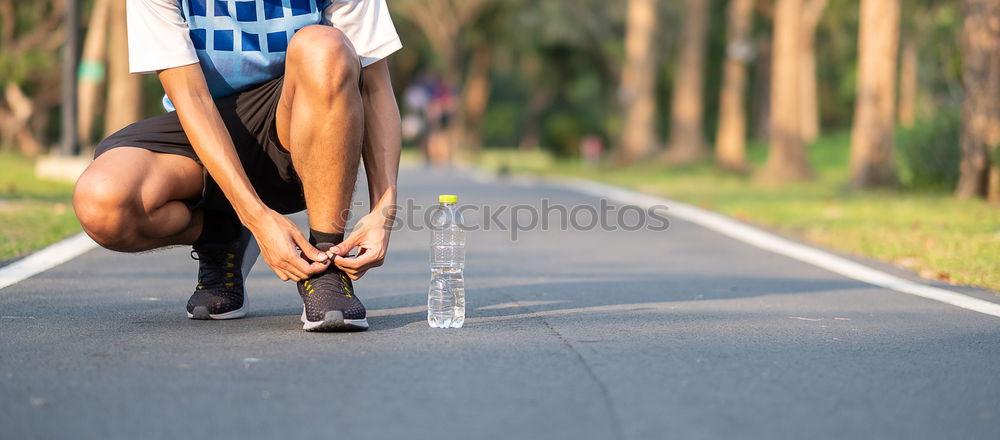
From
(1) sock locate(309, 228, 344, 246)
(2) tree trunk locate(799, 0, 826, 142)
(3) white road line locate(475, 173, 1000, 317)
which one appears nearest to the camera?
(1) sock locate(309, 228, 344, 246)

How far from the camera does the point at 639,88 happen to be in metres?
33.1

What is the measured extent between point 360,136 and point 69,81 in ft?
51.5

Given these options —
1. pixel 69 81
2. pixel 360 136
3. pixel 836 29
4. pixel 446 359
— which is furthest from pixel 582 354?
pixel 836 29

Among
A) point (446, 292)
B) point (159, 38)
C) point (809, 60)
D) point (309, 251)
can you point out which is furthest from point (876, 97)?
point (809, 60)

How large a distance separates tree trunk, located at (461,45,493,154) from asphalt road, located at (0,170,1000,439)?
152 ft

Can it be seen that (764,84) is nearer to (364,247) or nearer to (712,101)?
(712,101)

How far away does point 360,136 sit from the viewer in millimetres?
5254

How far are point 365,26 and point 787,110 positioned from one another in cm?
1792

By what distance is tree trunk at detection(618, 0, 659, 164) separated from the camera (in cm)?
3231

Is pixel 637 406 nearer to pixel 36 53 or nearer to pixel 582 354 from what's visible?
pixel 582 354

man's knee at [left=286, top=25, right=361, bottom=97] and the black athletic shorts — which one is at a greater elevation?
man's knee at [left=286, top=25, right=361, bottom=97]

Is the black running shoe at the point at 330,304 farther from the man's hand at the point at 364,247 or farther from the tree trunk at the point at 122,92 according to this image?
the tree trunk at the point at 122,92

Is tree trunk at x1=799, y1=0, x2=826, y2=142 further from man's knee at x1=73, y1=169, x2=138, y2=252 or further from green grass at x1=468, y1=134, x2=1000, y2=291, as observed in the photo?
man's knee at x1=73, y1=169, x2=138, y2=252

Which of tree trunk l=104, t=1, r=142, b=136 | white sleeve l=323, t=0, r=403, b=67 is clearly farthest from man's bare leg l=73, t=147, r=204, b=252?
tree trunk l=104, t=1, r=142, b=136
